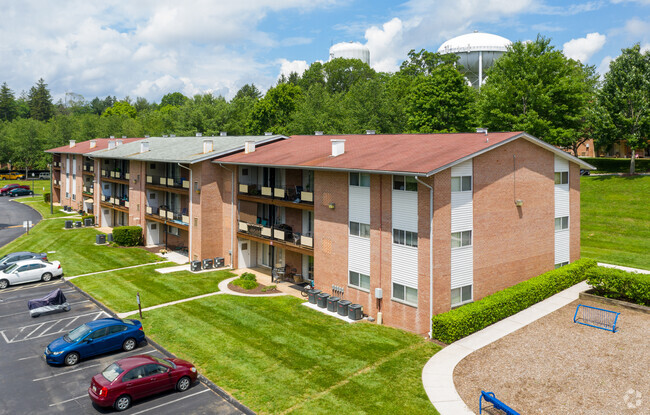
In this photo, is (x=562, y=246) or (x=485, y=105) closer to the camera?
(x=562, y=246)

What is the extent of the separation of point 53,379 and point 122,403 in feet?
15.5

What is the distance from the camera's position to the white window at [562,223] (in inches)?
1247

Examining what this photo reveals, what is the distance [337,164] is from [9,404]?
63.2 ft

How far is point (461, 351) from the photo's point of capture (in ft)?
73.0

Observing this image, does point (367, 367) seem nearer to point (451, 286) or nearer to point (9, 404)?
point (451, 286)


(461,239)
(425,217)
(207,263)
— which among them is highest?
(425,217)

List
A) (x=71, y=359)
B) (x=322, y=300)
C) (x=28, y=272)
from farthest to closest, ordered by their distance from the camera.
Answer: (x=28, y=272) < (x=322, y=300) < (x=71, y=359)

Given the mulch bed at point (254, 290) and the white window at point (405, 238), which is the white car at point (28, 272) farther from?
the white window at point (405, 238)

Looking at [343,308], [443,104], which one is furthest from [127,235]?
[443,104]

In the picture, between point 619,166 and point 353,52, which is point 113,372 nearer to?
point 619,166

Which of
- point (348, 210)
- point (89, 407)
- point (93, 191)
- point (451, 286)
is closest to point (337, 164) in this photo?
point (348, 210)

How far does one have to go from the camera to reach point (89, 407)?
18.0 meters

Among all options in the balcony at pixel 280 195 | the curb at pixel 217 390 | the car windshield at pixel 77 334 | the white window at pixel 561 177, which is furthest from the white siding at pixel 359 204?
the car windshield at pixel 77 334

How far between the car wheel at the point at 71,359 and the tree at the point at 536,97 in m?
47.9
